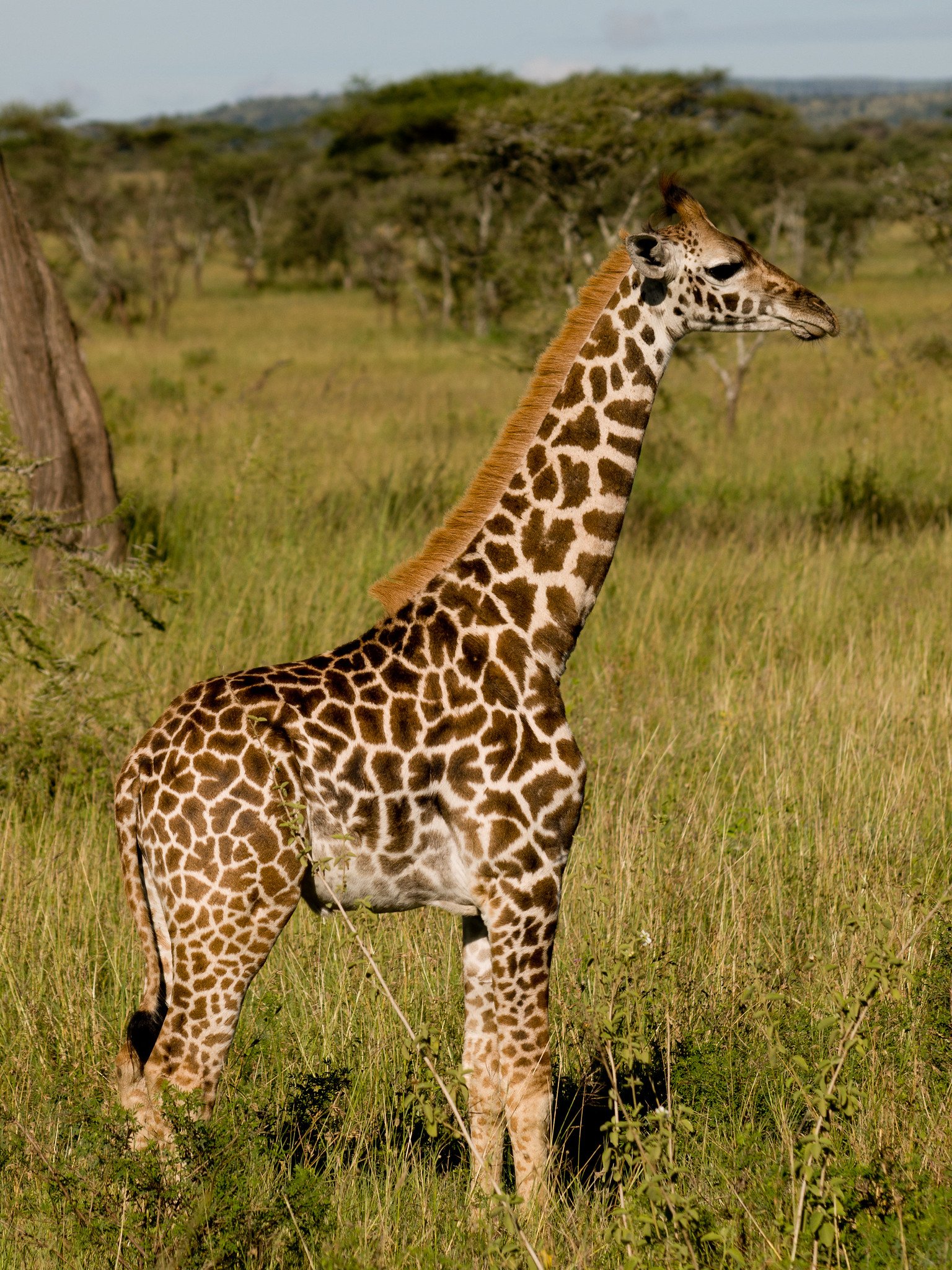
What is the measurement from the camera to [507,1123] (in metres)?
3.49

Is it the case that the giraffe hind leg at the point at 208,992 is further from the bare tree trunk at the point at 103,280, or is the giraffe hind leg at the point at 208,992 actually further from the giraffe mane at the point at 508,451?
the bare tree trunk at the point at 103,280

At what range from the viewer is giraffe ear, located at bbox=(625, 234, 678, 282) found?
3553 mm

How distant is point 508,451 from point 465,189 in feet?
97.7

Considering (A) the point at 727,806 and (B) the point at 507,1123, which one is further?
(A) the point at 727,806

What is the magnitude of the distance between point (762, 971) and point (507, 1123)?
123 cm

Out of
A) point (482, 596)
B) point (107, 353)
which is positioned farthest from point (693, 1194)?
point (107, 353)

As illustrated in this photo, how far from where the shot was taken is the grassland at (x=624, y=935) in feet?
10.4

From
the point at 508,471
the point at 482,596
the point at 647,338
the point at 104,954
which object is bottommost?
the point at 104,954

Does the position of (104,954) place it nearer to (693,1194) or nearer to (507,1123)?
(507,1123)

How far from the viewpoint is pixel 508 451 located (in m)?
3.77

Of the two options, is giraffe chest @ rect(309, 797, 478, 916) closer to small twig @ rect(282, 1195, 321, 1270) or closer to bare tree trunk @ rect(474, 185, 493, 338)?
small twig @ rect(282, 1195, 321, 1270)

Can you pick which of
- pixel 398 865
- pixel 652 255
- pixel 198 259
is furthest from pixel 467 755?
pixel 198 259

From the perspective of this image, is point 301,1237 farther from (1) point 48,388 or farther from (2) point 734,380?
(2) point 734,380

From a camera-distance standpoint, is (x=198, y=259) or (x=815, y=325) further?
(x=198, y=259)
